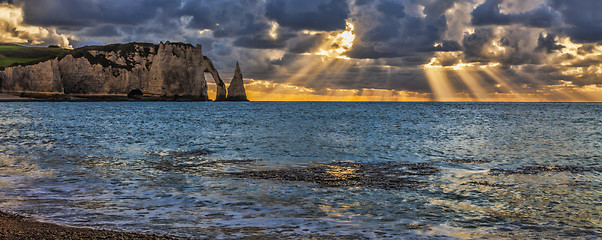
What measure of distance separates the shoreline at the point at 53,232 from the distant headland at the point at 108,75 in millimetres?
169757

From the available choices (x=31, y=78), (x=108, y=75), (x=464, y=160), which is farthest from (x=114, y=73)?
(x=464, y=160)

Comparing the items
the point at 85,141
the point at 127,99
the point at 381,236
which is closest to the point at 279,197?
the point at 381,236

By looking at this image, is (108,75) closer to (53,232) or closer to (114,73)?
(114,73)

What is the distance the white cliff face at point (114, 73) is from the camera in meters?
156

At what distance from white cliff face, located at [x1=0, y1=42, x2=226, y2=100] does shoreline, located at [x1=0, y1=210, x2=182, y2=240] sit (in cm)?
16963

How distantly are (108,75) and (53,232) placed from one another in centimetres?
18409

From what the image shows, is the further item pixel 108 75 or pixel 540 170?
pixel 108 75

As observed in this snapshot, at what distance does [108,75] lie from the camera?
Result: 176 meters

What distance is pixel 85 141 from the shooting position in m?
30.6

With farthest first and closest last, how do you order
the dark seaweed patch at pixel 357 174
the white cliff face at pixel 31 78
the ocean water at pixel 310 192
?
the white cliff face at pixel 31 78 → the dark seaweed patch at pixel 357 174 → the ocean water at pixel 310 192

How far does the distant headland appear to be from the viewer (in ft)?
513

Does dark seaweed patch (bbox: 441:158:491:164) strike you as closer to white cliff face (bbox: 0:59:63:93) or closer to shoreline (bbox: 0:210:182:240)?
shoreline (bbox: 0:210:182:240)

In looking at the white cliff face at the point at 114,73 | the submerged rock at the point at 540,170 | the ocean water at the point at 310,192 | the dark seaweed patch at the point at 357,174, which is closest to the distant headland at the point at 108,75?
the white cliff face at the point at 114,73

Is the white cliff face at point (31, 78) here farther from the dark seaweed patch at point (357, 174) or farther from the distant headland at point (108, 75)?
the dark seaweed patch at point (357, 174)
